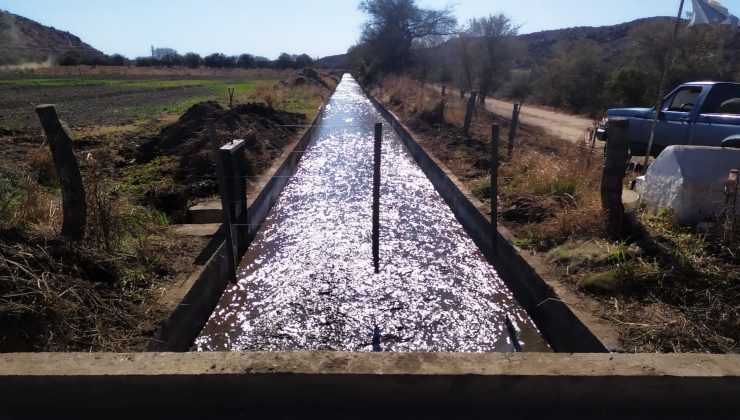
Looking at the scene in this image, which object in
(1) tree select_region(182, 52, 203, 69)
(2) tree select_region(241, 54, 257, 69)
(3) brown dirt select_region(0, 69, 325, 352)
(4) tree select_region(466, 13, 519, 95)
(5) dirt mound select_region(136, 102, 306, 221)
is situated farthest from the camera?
(2) tree select_region(241, 54, 257, 69)

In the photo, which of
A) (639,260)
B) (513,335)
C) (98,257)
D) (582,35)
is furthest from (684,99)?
(582,35)

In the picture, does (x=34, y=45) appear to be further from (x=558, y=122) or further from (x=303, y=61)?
(x=558, y=122)

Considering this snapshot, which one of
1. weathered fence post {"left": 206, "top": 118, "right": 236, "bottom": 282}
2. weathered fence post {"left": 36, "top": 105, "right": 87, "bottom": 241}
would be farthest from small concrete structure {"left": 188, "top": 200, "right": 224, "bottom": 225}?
weathered fence post {"left": 36, "top": 105, "right": 87, "bottom": 241}

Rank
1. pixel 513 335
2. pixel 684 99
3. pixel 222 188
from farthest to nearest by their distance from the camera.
Answer: pixel 684 99 < pixel 222 188 < pixel 513 335

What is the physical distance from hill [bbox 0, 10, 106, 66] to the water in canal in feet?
233

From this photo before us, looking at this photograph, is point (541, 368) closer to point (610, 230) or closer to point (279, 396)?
point (279, 396)

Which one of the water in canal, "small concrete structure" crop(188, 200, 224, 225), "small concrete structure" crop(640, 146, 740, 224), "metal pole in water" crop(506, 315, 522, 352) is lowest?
"metal pole in water" crop(506, 315, 522, 352)

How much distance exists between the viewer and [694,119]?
363 inches

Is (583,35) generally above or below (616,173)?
above

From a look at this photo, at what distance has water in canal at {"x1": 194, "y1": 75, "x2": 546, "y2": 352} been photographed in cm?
523

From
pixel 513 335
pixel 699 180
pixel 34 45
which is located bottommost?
pixel 513 335

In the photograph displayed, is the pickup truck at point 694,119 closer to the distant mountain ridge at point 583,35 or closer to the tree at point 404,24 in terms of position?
the tree at point 404,24

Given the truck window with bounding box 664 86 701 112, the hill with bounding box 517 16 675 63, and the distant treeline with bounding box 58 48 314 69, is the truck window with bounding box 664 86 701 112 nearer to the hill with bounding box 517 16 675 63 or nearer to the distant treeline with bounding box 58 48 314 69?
the hill with bounding box 517 16 675 63

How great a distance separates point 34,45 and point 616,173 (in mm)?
111798
